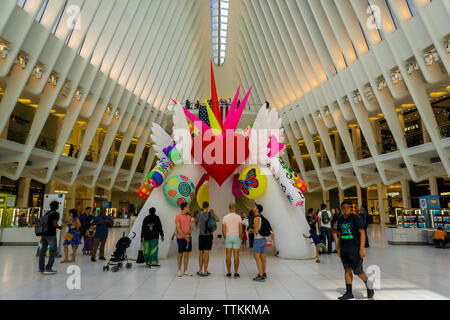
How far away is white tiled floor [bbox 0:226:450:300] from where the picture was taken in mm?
4434

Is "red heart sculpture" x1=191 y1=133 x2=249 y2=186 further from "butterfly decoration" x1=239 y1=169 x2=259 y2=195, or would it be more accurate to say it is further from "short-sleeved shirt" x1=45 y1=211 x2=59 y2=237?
"short-sleeved shirt" x1=45 y1=211 x2=59 y2=237

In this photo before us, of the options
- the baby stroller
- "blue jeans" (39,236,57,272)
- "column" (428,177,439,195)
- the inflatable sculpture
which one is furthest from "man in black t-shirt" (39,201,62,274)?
"column" (428,177,439,195)

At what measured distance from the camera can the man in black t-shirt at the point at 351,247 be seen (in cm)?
422

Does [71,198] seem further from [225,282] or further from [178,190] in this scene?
[225,282]

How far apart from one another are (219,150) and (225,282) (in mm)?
4112

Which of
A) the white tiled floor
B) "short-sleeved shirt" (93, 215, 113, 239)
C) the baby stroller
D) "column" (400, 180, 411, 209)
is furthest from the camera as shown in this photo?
"column" (400, 180, 411, 209)

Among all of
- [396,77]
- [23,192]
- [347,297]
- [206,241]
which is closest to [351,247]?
[347,297]

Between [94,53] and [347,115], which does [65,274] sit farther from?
[347,115]

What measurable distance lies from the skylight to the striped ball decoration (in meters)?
22.7

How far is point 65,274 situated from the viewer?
5797 mm

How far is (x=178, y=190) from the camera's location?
779 centimetres
